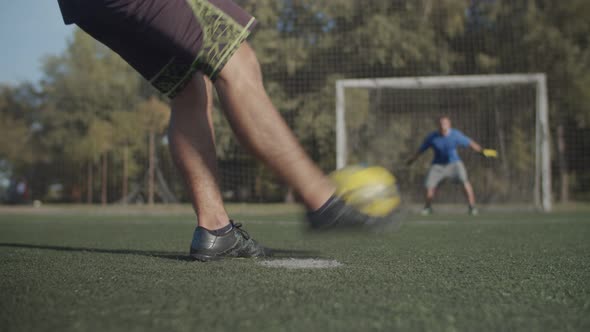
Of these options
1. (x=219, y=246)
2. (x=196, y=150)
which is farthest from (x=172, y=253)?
(x=196, y=150)

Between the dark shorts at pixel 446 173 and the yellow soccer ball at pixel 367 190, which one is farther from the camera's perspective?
the dark shorts at pixel 446 173

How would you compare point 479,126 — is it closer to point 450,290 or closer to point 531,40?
point 531,40

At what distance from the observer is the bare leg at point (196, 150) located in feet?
9.12

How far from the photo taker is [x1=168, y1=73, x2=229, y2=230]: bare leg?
278 centimetres

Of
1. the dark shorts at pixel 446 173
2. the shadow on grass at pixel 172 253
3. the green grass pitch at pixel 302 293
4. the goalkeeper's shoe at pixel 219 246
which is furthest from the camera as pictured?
the dark shorts at pixel 446 173

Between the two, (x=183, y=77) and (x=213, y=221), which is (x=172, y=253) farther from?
(x=183, y=77)

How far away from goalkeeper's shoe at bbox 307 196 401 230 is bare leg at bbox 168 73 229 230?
86cm

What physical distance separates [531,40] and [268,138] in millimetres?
19124

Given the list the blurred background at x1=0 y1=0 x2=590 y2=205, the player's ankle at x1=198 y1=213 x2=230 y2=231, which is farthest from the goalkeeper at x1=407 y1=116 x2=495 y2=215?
the player's ankle at x1=198 y1=213 x2=230 y2=231

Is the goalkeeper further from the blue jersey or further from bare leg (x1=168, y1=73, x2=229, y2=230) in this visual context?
bare leg (x1=168, y1=73, x2=229, y2=230)

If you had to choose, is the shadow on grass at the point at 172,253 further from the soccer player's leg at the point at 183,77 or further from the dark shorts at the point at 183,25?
the dark shorts at the point at 183,25

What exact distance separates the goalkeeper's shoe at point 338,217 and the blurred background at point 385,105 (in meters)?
10.6

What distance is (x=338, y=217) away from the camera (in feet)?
6.68

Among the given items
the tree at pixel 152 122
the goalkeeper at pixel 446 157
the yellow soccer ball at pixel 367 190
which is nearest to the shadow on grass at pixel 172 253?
the yellow soccer ball at pixel 367 190
